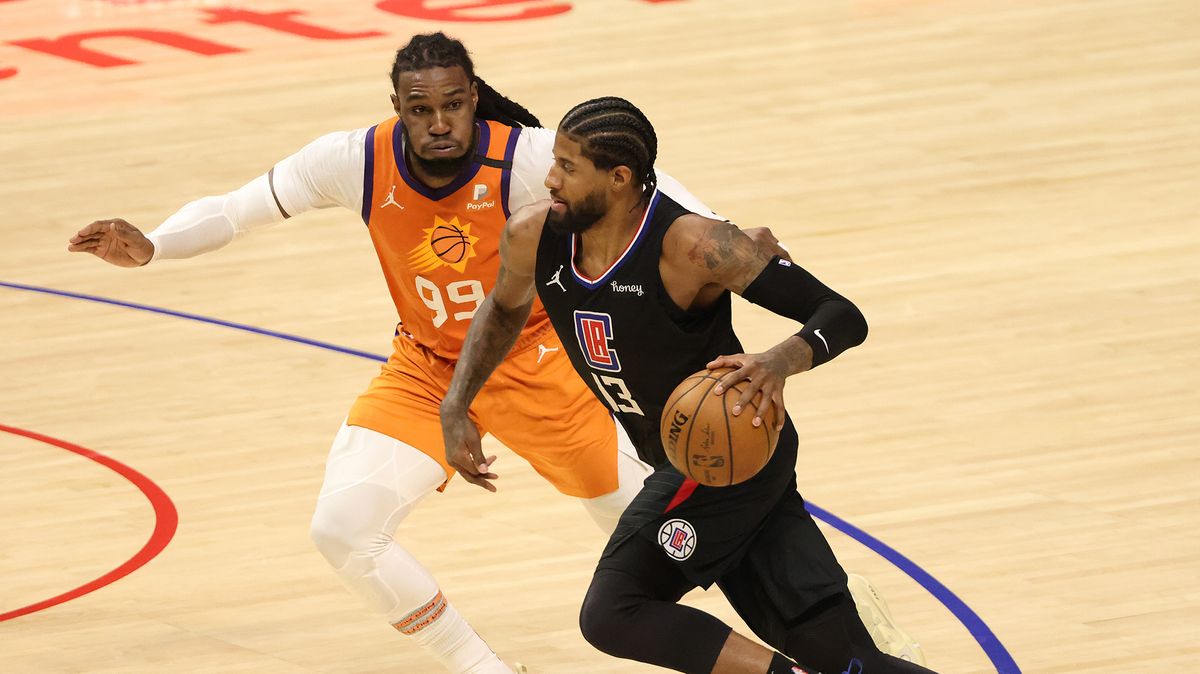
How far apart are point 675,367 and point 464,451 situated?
0.70 metres

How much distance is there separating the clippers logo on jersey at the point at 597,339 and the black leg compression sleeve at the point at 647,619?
0.45 m

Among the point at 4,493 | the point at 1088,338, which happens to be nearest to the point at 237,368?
the point at 4,493

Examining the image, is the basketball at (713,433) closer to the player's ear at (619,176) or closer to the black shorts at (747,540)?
the black shorts at (747,540)

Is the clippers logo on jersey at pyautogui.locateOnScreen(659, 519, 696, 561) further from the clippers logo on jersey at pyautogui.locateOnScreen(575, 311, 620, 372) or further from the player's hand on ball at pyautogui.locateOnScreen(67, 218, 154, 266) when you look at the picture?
the player's hand on ball at pyautogui.locateOnScreen(67, 218, 154, 266)

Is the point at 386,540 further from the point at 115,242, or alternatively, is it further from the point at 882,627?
the point at 882,627

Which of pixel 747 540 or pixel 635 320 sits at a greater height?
pixel 635 320

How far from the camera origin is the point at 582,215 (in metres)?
4.39

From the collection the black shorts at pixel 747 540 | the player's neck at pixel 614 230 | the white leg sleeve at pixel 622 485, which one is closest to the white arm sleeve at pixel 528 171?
the white leg sleeve at pixel 622 485

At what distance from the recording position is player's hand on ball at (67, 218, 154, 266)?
5312 millimetres

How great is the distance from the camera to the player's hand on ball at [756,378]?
4.09 m

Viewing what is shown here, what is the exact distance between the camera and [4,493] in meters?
7.14

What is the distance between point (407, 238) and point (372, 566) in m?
0.97

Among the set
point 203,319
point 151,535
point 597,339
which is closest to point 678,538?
point 597,339

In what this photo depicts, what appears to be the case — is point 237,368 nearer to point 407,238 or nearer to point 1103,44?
point 407,238
